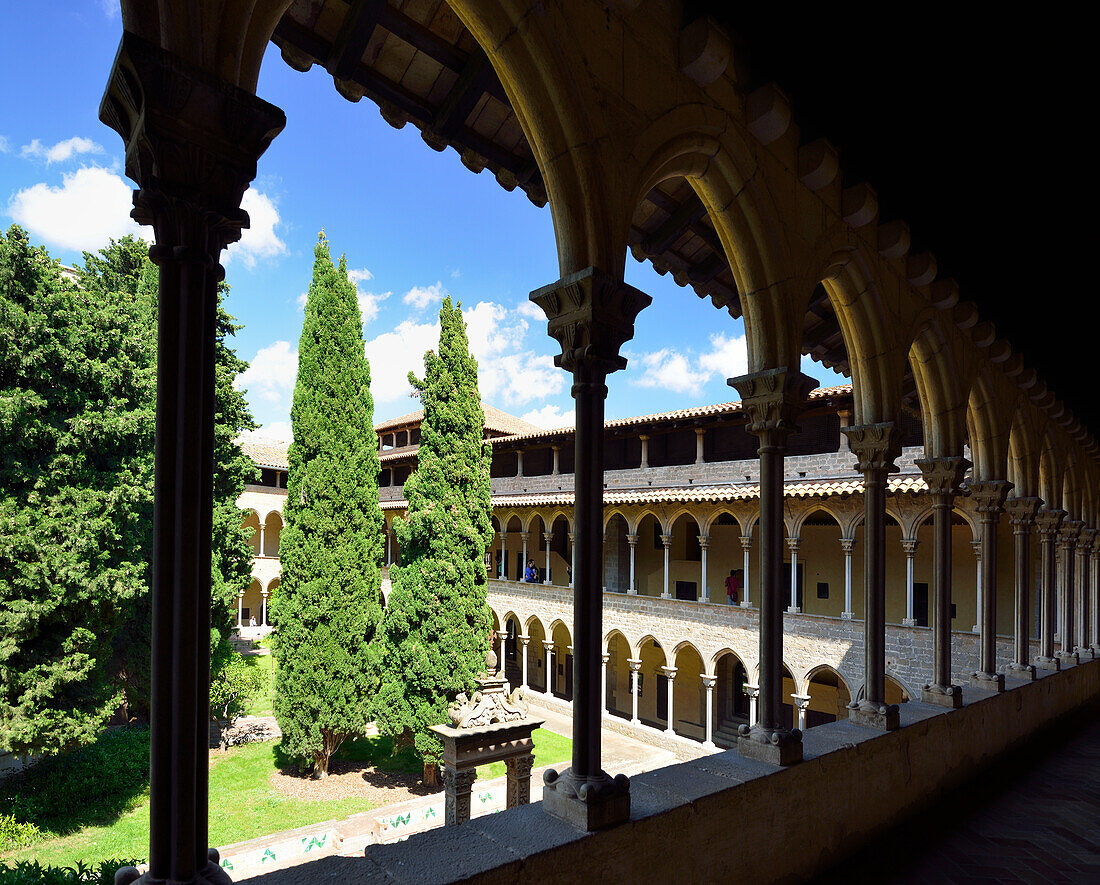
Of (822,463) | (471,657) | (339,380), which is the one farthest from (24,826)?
(822,463)

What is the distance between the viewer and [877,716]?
4543 millimetres

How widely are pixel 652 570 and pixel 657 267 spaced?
56.8ft

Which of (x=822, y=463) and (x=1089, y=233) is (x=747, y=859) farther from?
(x=822, y=463)

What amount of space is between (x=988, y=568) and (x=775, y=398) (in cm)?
441

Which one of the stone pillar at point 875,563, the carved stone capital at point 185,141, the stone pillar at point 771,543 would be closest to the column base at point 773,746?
the stone pillar at point 771,543

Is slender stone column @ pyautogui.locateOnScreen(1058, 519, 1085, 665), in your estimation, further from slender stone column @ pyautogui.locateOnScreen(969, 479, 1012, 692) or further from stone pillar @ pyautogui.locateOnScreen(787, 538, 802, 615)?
stone pillar @ pyautogui.locateOnScreen(787, 538, 802, 615)

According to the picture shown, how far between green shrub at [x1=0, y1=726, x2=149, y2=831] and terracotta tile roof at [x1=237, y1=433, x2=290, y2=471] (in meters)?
17.7

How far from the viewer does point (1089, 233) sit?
Answer: 4621 millimetres

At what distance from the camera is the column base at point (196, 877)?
1.78 meters

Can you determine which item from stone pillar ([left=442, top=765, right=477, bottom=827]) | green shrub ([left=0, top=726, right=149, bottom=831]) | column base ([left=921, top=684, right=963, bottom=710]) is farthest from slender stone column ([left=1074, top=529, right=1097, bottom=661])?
green shrub ([left=0, top=726, right=149, bottom=831])

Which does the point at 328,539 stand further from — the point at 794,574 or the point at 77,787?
the point at 794,574

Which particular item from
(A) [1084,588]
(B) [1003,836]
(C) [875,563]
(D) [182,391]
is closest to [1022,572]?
(A) [1084,588]

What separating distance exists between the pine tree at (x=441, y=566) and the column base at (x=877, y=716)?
10720 millimetres

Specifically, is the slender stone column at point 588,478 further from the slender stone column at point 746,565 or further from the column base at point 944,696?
Answer: the slender stone column at point 746,565
